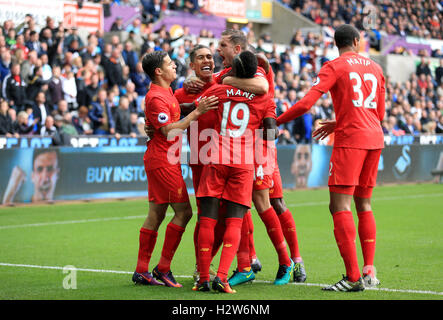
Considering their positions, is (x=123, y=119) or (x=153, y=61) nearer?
(x=153, y=61)

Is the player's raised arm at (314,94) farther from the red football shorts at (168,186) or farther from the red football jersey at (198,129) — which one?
the red football shorts at (168,186)

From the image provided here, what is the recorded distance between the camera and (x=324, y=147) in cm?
2130

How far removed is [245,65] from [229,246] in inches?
62.1

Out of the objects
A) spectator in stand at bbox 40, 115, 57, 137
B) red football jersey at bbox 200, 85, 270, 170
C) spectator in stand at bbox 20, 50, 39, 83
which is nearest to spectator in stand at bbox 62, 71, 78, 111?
spectator in stand at bbox 20, 50, 39, 83

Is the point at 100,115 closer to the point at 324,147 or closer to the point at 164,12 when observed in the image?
the point at 324,147

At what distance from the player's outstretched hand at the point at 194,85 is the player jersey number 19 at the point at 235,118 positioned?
2.69 ft

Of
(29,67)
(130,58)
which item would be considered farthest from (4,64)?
(130,58)

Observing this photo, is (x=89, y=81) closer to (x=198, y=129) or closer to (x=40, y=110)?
(x=40, y=110)

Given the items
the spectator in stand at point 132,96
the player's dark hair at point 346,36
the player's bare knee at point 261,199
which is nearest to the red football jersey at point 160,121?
the player's bare knee at point 261,199

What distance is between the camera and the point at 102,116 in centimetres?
1811

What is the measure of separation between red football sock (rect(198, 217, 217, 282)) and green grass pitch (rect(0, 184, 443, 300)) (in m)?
0.22

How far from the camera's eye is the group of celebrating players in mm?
6535

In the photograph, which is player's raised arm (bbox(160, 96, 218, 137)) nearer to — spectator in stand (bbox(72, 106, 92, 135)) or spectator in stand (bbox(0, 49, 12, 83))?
spectator in stand (bbox(72, 106, 92, 135))
